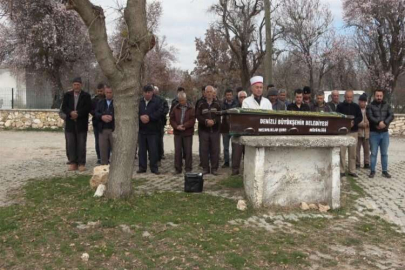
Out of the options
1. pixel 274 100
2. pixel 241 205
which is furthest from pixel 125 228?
pixel 274 100

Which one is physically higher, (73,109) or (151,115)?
(73,109)

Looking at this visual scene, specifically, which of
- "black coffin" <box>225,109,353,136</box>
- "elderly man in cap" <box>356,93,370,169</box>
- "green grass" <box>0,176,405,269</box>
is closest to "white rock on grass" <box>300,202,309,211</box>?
"green grass" <box>0,176,405,269</box>

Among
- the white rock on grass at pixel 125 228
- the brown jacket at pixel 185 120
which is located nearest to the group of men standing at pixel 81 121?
the brown jacket at pixel 185 120

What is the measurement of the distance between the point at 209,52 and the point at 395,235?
45.4m

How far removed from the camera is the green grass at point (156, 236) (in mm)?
4496

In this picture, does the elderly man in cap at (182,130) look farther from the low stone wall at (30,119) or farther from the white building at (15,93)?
the white building at (15,93)

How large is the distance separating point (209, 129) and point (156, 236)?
4590 millimetres

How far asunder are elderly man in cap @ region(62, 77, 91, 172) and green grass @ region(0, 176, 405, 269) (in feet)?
10.2

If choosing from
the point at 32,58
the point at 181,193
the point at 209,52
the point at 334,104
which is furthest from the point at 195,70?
the point at 181,193

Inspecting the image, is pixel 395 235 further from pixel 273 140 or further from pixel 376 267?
pixel 273 140

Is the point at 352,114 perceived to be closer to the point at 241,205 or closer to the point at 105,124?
the point at 241,205

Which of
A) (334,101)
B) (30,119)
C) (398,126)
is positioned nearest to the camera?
(334,101)

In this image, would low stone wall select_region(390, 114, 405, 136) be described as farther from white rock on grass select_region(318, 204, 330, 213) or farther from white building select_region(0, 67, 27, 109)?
white building select_region(0, 67, 27, 109)

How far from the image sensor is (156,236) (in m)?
5.08
